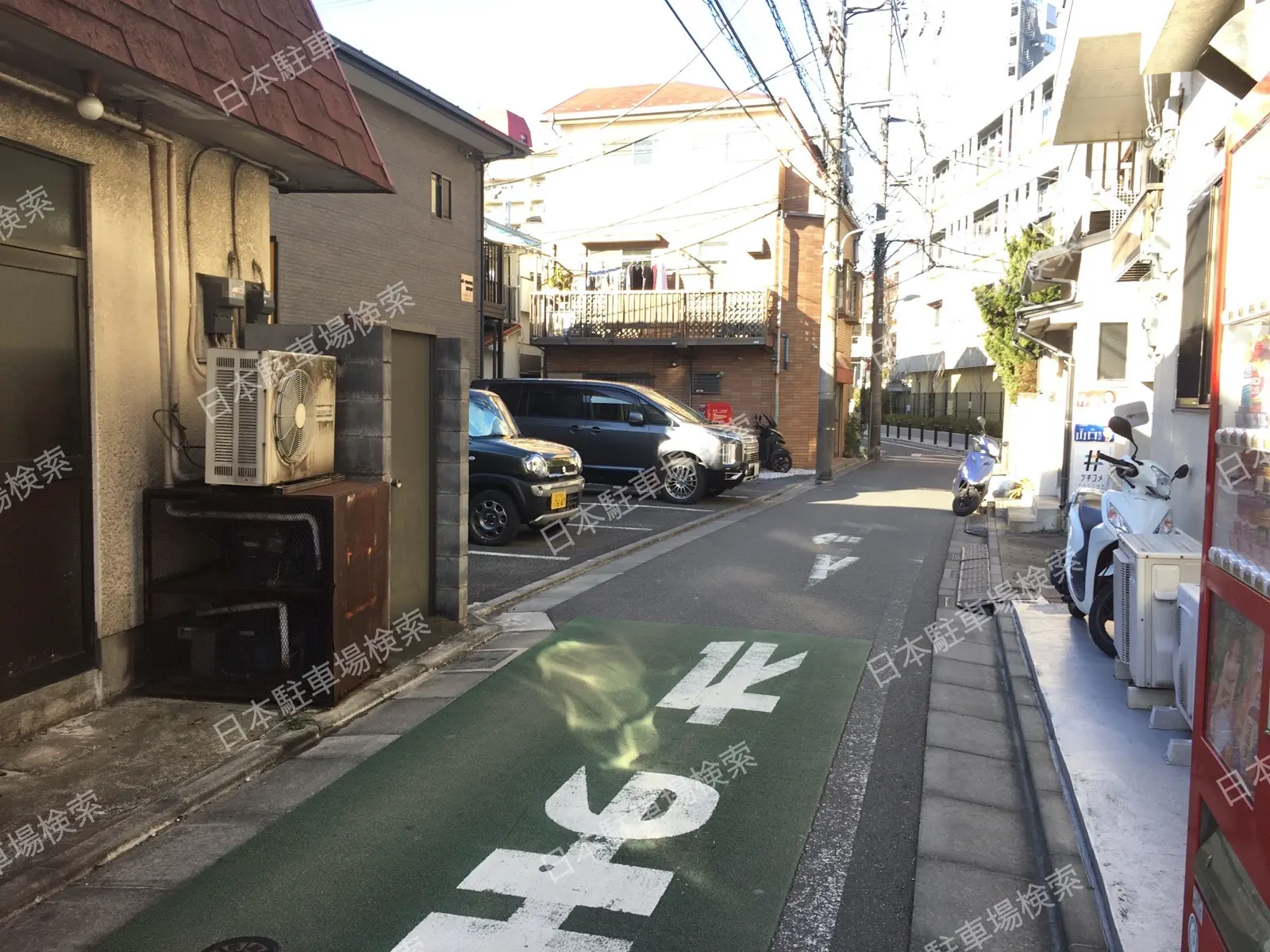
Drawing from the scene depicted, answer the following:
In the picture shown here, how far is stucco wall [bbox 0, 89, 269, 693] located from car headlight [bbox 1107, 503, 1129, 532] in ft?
18.8

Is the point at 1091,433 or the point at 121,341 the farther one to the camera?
the point at 1091,433

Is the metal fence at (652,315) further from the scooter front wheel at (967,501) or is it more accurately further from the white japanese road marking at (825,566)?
the white japanese road marking at (825,566)

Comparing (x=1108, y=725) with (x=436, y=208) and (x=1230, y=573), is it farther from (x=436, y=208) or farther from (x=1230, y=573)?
(x=436, y=208)

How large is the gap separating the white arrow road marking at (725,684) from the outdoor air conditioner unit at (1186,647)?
2136mm

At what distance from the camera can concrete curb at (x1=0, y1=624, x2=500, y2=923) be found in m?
3.58

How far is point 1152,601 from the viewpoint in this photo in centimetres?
524

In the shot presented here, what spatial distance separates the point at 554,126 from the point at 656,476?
15018 millimetres

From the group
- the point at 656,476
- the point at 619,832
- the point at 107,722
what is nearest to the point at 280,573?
the point at 107,722

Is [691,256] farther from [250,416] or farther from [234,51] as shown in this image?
[250,416]

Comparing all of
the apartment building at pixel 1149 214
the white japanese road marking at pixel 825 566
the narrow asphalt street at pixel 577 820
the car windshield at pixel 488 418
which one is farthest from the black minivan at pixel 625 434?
the narrow asphalt street at pixel 577 820

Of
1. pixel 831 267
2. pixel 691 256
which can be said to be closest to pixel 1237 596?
pixel 831 267

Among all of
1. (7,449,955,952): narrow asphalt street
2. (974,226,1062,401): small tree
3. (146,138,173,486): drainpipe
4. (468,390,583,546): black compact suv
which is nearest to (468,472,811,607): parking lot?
(468,390,583,546): black compact suv

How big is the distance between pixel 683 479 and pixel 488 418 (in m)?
5.20

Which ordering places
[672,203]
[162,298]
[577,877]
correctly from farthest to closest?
1. [672,203]
2. [162,298]
3. [577,877]
